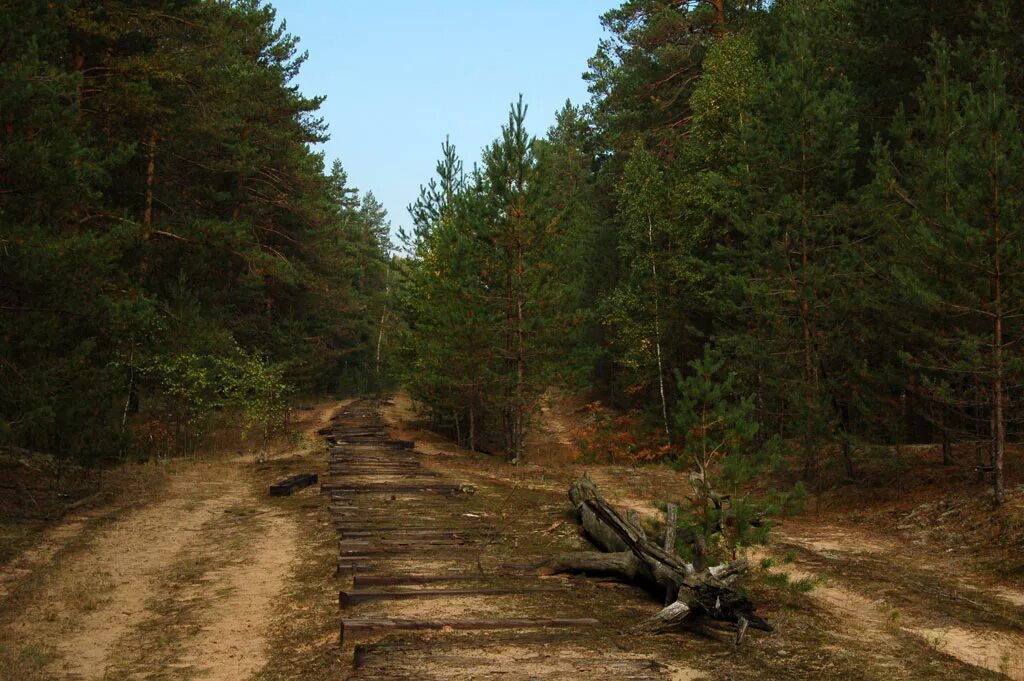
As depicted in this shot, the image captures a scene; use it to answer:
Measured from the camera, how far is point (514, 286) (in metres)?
20.0

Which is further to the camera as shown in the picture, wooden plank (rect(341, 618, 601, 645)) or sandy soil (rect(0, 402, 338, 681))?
wooden plank (rect(341, 618, 601, 645))

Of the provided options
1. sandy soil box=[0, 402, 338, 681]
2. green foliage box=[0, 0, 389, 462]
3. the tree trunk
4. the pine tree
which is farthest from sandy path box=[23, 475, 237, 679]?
the tree trunk

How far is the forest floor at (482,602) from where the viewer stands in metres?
5.99

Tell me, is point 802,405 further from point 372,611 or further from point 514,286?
point 372,611

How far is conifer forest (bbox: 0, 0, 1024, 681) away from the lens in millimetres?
7004

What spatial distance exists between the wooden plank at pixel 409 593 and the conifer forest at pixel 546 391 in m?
0.10

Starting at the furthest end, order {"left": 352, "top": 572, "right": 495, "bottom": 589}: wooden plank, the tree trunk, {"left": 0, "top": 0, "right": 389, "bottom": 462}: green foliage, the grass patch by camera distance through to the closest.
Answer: the tree trunk, {"left": 0, "top": 0, "right": 389, "bottom": 462}: green foliage, {"left": 352, "top": 572, "right": 495, "bottom": 589}: wooden plank, the grass patch

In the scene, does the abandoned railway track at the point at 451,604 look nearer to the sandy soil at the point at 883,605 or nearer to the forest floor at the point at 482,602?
the forest floor at the point at 482,602

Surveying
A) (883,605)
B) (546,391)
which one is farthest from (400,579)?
(546,391)

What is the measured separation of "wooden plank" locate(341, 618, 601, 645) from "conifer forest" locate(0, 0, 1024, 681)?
0.02 m

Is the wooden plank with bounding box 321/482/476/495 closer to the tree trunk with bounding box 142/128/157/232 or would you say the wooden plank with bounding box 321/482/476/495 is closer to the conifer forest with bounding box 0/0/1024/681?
the conifer forest with bounding box 0/0/1024/681

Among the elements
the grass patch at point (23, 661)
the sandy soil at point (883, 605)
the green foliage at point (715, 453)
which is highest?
the green foliage at point (715, 453)

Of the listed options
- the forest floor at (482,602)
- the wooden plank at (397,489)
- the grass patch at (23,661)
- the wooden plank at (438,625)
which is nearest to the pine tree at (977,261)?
the forest floor at (482,602)

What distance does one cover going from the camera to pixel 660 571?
24.4 feet
